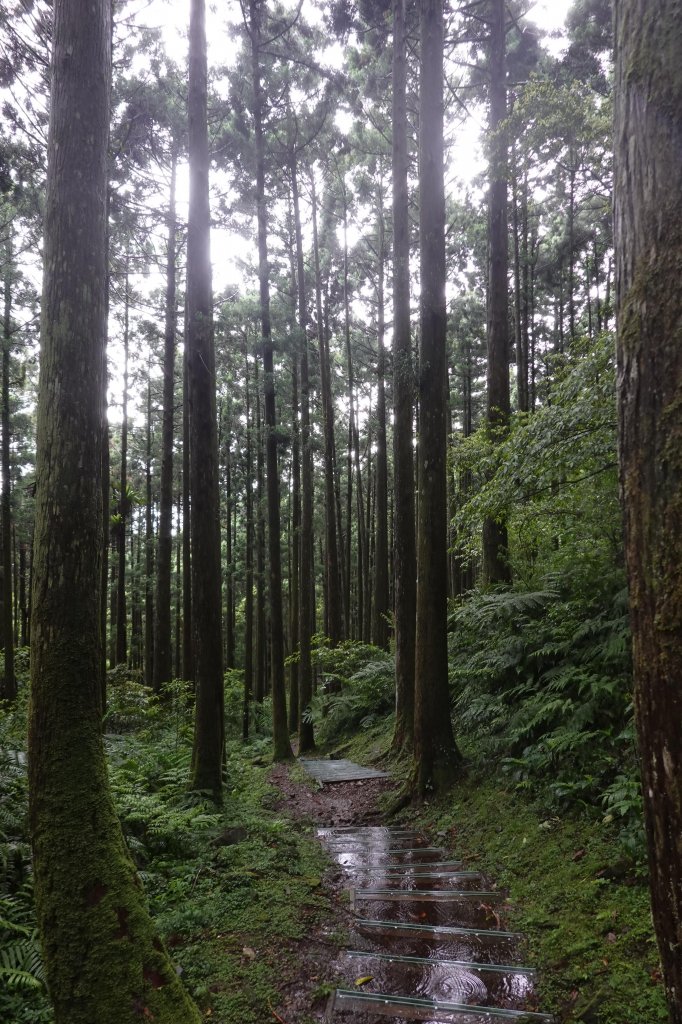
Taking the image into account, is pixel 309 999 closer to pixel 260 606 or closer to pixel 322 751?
pixel 322 751

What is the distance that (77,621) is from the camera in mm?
3336

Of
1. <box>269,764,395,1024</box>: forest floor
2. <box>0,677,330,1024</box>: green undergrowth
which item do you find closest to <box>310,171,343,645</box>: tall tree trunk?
<box>269,764,395,1024</box>: forest floor

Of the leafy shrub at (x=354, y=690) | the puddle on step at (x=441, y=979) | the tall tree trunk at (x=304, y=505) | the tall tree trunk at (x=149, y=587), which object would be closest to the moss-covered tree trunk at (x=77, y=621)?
the puddle on step at (x=441, y=979)

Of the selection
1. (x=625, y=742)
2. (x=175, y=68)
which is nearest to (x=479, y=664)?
(x=625, y=742)

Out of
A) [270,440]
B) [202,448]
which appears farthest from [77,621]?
[270,440]

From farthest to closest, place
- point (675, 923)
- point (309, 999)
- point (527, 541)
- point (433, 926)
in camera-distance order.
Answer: point (527, 541)
point (433, 926)
point (309, 999)
point (675, 923)

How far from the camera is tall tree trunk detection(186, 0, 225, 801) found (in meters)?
7.99

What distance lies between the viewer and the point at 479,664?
8.79 m

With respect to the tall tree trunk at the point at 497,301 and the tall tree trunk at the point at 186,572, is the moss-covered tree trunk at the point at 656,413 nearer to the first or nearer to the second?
the tall tree trunk at the point at 497,301

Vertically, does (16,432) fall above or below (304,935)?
above

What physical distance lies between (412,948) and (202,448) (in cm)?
632

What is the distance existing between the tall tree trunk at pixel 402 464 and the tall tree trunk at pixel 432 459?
4.90ft

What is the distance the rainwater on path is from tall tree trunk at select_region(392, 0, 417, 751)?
14.3 feet

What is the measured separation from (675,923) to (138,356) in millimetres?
23637
